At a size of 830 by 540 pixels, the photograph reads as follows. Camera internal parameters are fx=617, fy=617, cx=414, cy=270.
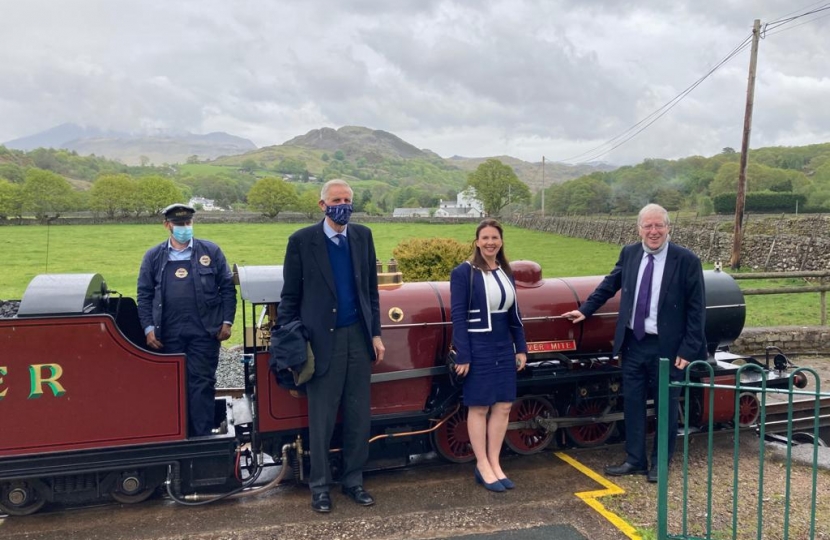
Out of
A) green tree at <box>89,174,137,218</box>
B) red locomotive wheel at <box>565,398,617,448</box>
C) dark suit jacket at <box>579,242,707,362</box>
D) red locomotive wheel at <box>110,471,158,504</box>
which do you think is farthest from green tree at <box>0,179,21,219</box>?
dark suit jacket at <box>579,242,707,362</box>

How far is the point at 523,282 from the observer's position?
5.82m

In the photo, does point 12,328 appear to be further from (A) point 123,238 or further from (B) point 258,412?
(A) point 123,238

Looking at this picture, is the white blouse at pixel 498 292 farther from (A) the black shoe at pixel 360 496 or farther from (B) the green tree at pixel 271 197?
(B) the green tree at pixel 271 197

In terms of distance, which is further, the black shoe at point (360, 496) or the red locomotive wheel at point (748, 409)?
the red locomotive wheel at point (748, 409)

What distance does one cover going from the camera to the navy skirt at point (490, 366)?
4.73 m

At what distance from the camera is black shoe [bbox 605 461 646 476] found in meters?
5.15

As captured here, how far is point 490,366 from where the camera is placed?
187 inches

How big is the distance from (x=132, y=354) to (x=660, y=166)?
84.2m

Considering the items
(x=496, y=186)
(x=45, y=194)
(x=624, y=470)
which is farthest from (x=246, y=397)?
(x=496, y=186)

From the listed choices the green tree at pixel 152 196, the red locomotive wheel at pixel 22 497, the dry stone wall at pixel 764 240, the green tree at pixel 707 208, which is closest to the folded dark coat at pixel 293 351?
the red locomotive wheel at pixel 22 497

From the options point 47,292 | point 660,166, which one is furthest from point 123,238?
point 660,166

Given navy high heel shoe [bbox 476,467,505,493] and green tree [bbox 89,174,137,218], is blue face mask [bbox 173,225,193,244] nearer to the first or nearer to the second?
navy high heel shoe [bbox 476,467,505,493]

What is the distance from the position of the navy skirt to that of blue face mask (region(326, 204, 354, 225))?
51.5 inches

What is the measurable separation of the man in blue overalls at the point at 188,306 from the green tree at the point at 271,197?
227 feet
